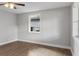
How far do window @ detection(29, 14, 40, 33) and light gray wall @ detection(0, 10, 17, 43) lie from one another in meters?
1.14

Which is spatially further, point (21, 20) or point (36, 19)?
point (21, 20)

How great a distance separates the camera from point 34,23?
502cm

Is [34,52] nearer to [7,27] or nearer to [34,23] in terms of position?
[34,23]

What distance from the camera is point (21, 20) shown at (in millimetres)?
5496

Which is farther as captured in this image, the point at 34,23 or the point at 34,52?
the point at 34,23

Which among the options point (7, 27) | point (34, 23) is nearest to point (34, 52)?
point (34, 23)

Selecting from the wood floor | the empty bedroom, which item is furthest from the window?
the wood floor

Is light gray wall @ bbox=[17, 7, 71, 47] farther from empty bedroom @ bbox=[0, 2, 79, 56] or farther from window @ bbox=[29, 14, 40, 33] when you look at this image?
window @ bbox=[29, 14, 40, 33]

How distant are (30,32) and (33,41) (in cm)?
61

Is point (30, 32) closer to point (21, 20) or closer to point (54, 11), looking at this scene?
point (21, 20)

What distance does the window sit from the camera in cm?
483

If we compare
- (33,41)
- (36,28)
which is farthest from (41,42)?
(36,28)

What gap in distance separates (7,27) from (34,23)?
66.6 inches

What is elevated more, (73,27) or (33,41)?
(73,27)
